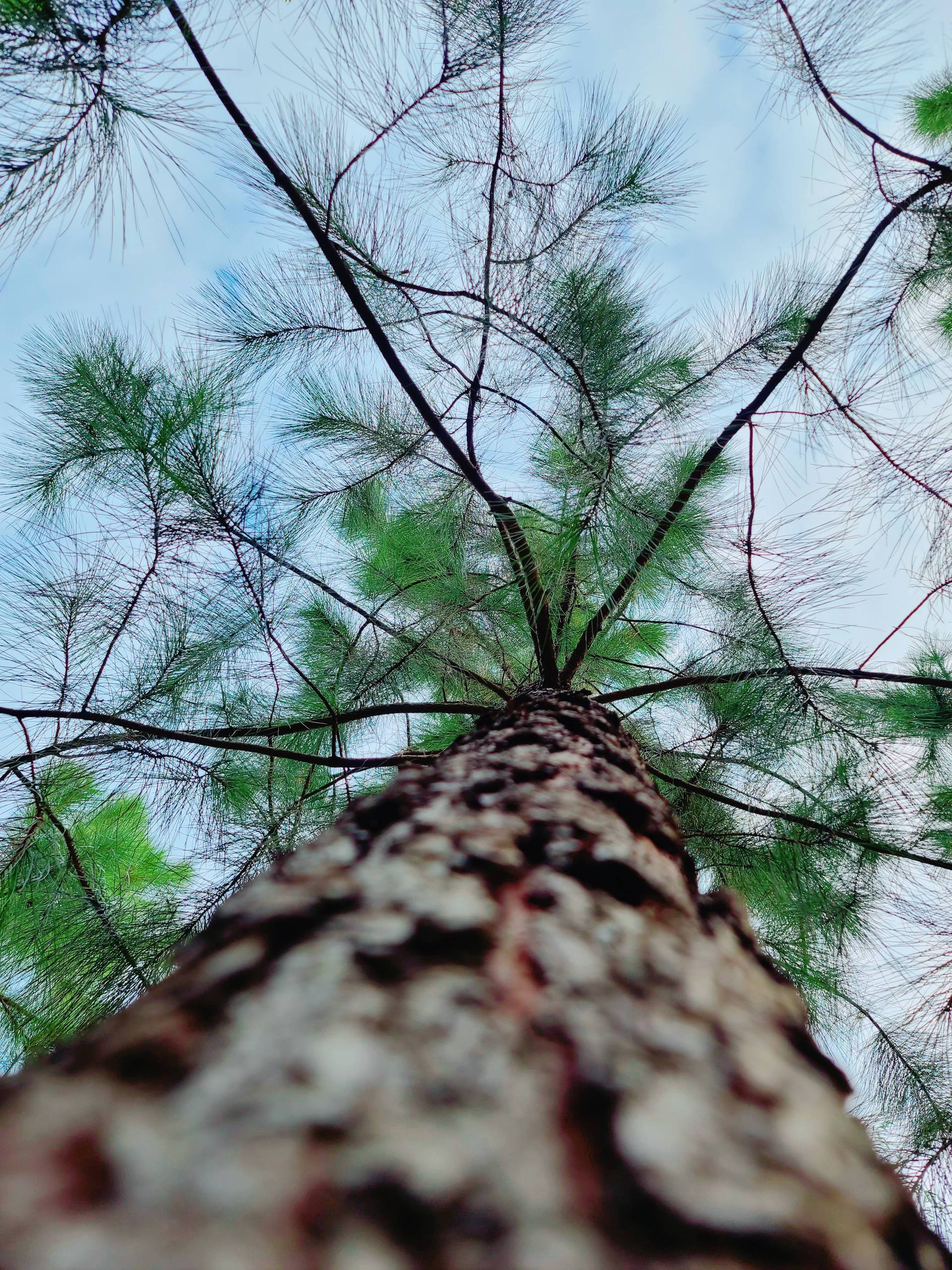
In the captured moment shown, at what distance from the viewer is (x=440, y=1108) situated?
190 mm

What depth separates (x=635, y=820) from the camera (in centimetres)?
52

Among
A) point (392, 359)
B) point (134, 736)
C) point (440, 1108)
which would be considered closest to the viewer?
Result: point (440, 1108)

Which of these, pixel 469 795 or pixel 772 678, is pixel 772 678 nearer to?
pixel 772 678

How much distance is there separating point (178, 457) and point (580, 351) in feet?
2.49

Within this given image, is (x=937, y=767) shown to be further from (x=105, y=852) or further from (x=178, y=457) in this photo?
(x=105, y=852)

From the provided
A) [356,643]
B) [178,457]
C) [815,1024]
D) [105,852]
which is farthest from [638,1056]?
[105,852]

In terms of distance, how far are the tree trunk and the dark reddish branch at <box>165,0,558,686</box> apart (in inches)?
32.5

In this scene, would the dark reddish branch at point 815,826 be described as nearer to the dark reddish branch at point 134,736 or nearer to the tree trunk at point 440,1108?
the dark reddish branch at point 134,736

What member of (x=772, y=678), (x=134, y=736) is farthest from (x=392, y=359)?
(x=772, y=678)

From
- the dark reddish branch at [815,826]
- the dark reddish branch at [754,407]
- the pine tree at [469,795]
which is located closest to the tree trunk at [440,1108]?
the pine tree at [469,795]

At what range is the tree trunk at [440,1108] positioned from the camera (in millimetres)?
148

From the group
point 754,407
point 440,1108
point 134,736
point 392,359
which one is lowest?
point 440,1108

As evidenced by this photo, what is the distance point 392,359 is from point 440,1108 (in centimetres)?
106

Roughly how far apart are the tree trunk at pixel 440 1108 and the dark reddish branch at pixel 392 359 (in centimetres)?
82
